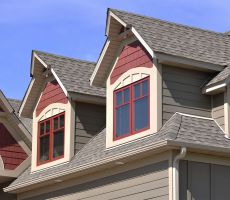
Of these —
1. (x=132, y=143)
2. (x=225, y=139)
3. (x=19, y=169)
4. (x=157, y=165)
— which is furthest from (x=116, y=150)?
(x=19, y=169)

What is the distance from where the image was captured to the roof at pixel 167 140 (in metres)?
16.6

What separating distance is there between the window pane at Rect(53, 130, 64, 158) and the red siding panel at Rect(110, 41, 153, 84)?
10.2 feet

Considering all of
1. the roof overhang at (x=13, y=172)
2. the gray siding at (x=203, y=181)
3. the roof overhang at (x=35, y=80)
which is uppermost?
the roof overhang at (x=35, y=80)

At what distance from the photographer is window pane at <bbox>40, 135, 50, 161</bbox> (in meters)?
22.4

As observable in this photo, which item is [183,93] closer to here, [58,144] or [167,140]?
[167,140]

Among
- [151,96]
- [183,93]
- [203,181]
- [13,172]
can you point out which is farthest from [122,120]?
[13,172]

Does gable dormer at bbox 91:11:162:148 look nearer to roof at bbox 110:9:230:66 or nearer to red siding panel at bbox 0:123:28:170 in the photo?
roof at bbox 110:9:230:66

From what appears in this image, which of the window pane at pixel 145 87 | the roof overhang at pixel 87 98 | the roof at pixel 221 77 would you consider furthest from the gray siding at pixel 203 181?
the roof overhang at pixel 87 98

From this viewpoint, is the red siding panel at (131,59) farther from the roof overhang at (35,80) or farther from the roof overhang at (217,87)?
the roof overhang at (35,80)

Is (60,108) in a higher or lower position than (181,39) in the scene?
lower

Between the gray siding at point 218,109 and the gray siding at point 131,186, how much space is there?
2.21 metres

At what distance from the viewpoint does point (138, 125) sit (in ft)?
60.2

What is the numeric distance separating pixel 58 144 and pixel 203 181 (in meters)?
6.59

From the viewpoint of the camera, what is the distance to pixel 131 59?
1923 centimetres
